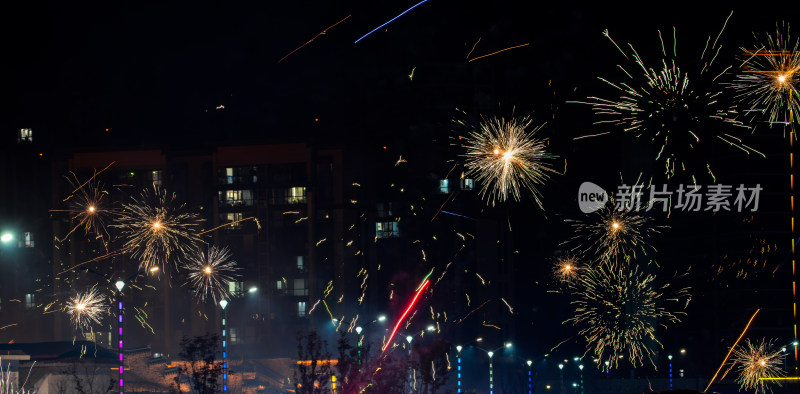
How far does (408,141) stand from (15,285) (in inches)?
1354

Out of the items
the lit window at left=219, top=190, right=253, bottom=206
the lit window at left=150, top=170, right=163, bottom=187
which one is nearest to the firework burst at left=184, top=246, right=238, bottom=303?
the lit window at left=219, top=190, right=253, bottom=206

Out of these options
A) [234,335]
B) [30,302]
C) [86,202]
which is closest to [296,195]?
[234,335]

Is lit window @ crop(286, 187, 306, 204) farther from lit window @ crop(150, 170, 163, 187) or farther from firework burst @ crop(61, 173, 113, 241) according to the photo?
firework burst @ crop(61, 173, 113, 241)

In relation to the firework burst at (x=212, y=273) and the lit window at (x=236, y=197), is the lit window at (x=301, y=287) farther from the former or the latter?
the lit window at (x=236, y=197)

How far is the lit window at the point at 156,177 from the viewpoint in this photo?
6514 centimetres

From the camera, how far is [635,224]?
36.3 m

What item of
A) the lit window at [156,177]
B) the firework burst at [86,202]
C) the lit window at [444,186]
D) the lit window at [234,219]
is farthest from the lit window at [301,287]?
the firework burst at [86,202]

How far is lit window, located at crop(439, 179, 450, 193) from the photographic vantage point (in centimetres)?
7031

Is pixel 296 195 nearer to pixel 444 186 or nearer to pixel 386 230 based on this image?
pixel 386 230

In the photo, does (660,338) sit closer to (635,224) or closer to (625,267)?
(625,267)

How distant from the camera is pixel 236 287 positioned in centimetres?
6297

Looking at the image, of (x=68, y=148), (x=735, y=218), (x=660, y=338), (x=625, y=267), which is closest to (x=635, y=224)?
(x=625, y=267)

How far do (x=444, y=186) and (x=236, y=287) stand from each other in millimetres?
20378

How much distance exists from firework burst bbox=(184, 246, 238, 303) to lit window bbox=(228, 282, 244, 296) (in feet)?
0.81
